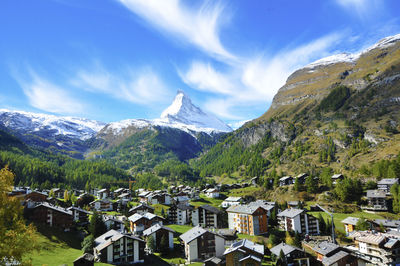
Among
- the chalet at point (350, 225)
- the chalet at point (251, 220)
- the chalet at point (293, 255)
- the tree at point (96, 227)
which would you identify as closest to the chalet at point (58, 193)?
the tree at point (96, 227)

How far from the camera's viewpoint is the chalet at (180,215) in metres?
106

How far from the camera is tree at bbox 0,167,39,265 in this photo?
16.0 m

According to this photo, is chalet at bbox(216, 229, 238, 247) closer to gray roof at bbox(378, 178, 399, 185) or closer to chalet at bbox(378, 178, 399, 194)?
chalet at bbox(378, 178, 399, 194)

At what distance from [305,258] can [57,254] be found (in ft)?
193

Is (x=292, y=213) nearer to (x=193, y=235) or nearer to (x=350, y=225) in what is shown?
(x=350, y=225)

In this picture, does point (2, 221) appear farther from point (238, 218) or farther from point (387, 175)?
point (387, 175)

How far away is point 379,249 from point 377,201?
36.1m

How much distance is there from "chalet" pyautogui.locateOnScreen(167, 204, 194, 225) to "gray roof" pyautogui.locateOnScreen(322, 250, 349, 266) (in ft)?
195

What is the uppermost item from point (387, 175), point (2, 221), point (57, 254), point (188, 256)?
point (2, 221)

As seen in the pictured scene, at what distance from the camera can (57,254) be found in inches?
2256

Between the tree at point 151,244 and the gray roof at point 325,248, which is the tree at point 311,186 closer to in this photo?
the gray roof at point 325,248

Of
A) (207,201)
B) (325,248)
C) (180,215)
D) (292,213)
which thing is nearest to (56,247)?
(180,215)

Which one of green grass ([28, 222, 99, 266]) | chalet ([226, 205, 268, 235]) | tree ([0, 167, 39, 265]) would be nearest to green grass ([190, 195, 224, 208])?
chalet ([226, 205, 268, 235])

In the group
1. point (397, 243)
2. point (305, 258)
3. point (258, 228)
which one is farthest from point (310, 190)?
point (305, 258)
